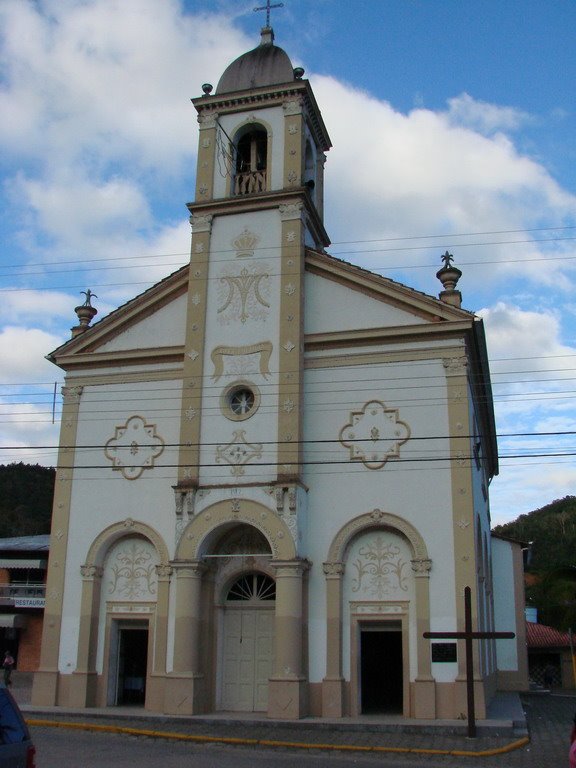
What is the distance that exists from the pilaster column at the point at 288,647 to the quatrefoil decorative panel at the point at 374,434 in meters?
3.33

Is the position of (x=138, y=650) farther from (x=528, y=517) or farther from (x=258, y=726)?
(x=528, y=517)

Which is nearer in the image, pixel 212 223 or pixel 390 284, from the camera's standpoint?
pixel 390 284

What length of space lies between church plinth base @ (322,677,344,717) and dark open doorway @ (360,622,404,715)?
177 cm

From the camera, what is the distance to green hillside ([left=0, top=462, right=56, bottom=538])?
194 feet

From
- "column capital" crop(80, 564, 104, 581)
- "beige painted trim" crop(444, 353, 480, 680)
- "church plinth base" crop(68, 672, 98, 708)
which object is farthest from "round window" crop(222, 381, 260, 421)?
"church plinth base" crop(68, 672, 98, 708)

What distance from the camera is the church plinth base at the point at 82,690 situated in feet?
72.5

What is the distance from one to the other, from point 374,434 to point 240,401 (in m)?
4.07

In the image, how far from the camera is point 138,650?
24031 mm

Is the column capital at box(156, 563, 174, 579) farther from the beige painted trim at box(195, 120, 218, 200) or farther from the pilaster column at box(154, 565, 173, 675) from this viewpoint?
the beige painted trim at box(195, 120, 218, 200)

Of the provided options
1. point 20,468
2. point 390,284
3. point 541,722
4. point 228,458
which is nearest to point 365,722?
point 541,722

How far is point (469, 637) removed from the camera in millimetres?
18312

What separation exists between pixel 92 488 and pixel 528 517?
64809mm

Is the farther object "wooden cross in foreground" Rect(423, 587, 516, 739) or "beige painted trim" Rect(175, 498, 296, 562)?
"beige painted trim" Rect(175, 498, 296, 562)

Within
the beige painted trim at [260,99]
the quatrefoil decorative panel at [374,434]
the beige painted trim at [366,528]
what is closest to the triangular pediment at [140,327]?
the beige painted trim at [260,99]
